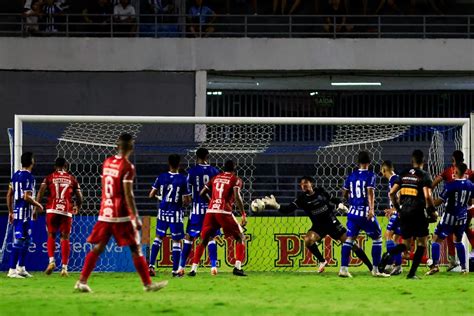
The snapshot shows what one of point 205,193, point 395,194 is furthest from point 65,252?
point 395,194

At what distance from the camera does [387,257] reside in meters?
19.5

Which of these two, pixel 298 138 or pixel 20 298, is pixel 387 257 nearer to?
pixel 20 298

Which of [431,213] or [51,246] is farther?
[51,246]

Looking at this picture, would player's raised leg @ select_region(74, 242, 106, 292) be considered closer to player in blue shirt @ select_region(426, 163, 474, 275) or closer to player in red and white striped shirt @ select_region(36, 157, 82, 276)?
player in red and white striped shirt @ select_region(36, 157, 82, 276)

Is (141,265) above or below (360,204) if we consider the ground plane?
below

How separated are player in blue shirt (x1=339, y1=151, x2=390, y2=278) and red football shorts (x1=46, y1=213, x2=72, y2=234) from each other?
15.1 ft

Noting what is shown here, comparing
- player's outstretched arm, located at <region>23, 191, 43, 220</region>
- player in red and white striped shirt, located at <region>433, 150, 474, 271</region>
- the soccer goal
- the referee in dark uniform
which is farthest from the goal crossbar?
the referee in dark uniform

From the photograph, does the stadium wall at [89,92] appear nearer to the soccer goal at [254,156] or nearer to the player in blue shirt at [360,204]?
the soccer goal at [254,156]

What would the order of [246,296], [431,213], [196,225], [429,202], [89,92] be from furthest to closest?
[89,92] → [196,225] → [431,213] → [429,202] → [246,296]

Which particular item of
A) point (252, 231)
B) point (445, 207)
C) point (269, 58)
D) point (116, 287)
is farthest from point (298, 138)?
point (116, 287)

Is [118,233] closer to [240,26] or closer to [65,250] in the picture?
[65,250]

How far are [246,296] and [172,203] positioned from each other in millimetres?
5127

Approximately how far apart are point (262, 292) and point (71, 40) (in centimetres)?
1532

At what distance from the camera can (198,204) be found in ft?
66.9
